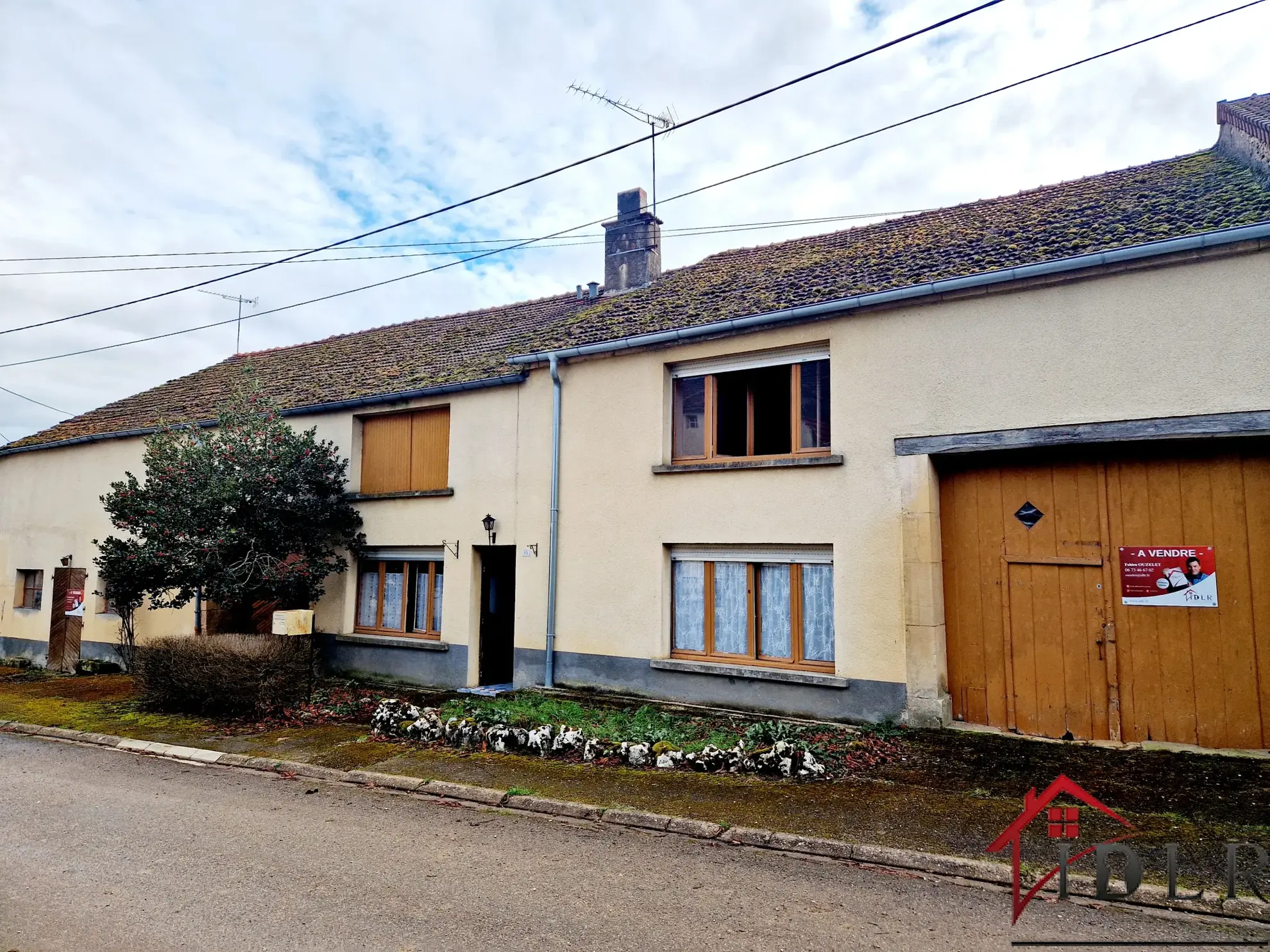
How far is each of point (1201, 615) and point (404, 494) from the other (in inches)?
431

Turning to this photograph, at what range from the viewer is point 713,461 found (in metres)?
10.2

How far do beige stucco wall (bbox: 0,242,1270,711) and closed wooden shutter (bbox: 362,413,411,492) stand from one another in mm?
446

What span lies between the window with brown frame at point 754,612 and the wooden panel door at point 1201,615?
10.0ft

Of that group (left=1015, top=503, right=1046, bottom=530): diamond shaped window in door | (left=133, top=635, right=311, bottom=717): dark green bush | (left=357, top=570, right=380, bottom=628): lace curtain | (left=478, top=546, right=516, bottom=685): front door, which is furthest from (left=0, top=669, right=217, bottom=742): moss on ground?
(left=1015, top=503, right=1046, bottom=530): diamond shaped window in door

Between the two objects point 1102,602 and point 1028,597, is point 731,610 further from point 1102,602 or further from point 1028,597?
point 1102,602

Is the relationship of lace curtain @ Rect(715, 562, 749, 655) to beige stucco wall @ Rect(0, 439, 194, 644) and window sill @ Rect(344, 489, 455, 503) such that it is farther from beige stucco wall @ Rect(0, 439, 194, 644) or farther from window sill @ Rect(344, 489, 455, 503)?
beige stucco wall @ Rect(0, 439, 194, 644)

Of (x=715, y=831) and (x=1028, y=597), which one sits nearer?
(x=715, y=831)

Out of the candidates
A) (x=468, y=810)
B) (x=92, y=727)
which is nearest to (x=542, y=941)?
(x=468, y=810)

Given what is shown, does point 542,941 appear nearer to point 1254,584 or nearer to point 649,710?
point 649,710

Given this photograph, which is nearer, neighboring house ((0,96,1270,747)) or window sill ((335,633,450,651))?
neighboring house ((0,96,1270,747))

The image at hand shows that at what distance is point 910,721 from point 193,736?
8609mm

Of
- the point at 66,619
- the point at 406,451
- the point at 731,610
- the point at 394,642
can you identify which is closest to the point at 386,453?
the point at 406,451

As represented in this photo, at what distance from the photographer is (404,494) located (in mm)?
13102

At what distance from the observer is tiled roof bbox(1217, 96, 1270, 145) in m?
9.41
